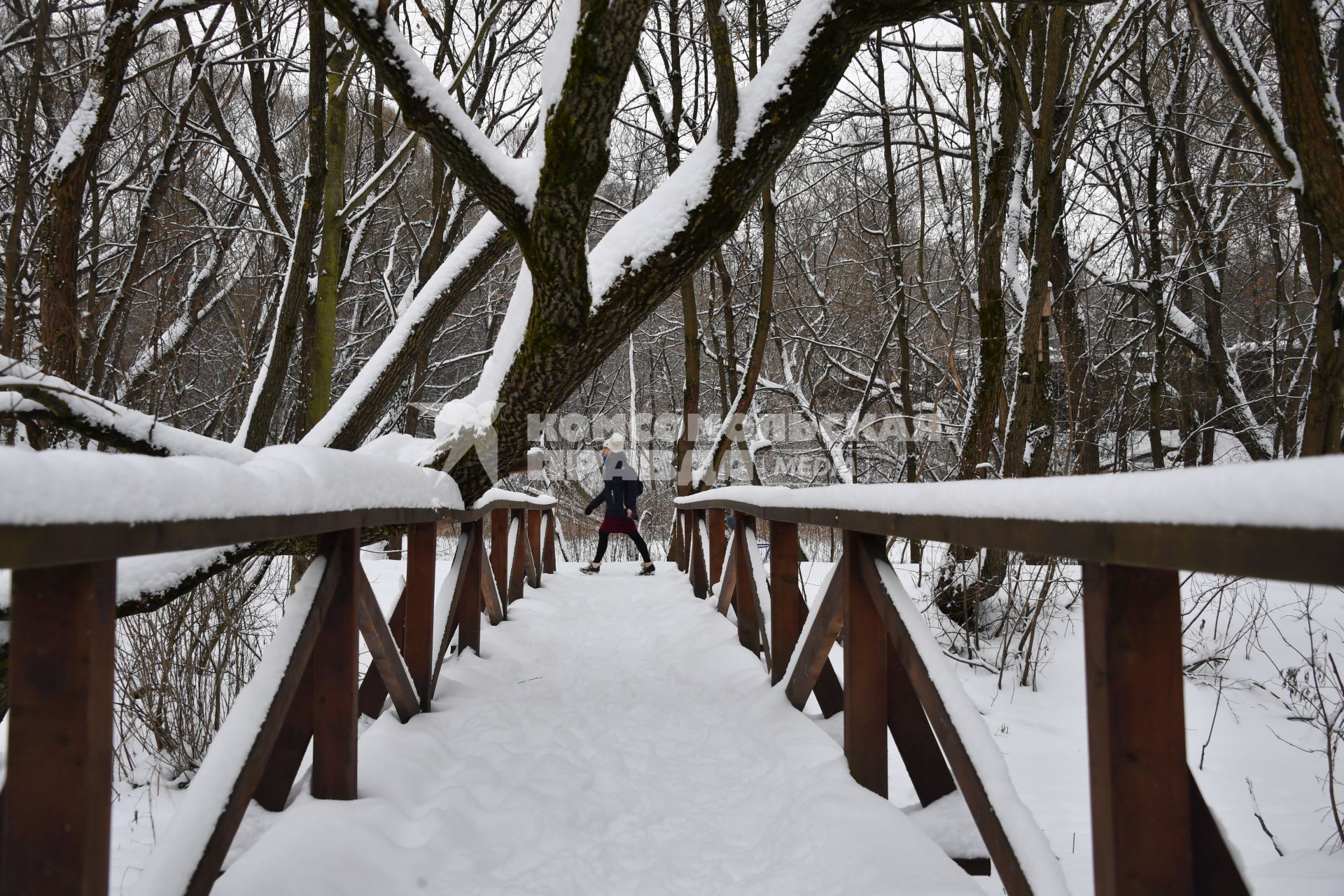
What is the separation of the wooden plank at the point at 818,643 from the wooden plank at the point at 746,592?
1310mm

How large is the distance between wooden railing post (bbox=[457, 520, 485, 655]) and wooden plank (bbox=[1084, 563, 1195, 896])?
3.43m

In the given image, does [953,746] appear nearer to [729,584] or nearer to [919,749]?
[919,749]

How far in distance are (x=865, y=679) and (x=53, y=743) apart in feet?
6.17

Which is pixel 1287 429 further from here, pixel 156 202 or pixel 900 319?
pixel 156 202

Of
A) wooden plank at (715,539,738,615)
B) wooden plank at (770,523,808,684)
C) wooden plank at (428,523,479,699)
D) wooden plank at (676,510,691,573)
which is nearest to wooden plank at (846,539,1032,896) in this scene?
wooden plank at (770,523,808,684)

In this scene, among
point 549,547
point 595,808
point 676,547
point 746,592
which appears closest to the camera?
point 595,808

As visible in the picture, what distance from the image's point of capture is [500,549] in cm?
611

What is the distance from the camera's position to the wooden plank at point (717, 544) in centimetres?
629

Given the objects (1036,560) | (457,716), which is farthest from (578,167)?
(1036,560)

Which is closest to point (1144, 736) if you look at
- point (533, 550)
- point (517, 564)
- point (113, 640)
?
point (113, 640)

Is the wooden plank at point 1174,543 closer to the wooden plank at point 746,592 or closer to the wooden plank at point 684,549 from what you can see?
the wooden plank at point 746,592

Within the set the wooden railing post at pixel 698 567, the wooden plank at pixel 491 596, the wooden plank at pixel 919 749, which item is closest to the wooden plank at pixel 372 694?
the wooden plank at pixel 491 596

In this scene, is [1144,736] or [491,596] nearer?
[1144,736]

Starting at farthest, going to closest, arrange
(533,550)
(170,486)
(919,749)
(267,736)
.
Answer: (533,550), (919,749), (267,736), (170,486)
